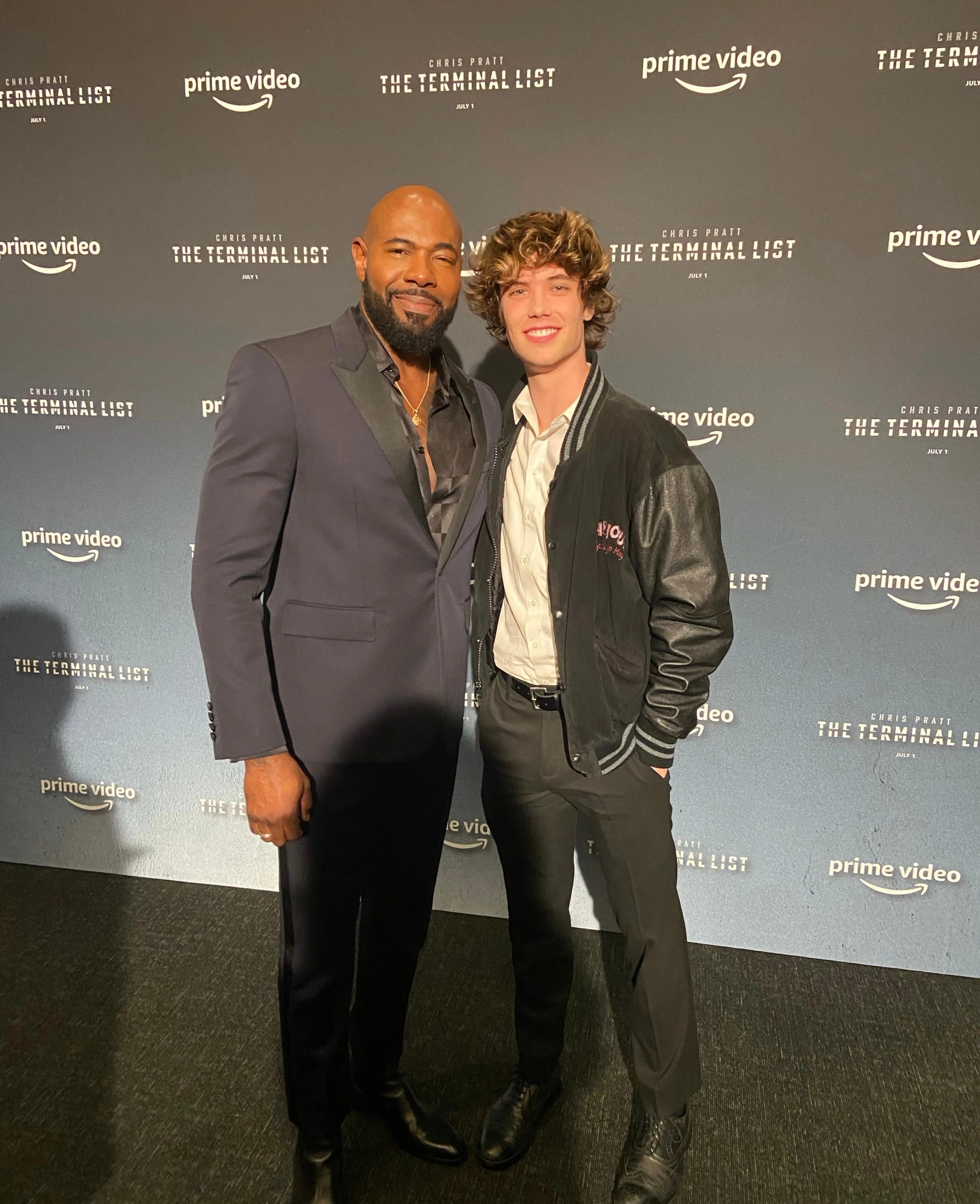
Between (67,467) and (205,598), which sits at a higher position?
(67,467)

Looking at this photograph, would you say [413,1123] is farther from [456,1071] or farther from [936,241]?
[936,241]

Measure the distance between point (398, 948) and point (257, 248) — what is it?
5.96 feet

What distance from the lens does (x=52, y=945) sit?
8.18ft

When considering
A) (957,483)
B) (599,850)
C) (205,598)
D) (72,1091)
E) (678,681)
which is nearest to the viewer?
(205,598)

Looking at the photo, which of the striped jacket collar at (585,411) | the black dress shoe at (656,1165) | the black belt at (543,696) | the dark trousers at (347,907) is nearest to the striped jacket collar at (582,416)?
the striped jacket collar at (585,411)

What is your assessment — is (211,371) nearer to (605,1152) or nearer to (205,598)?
(205,598)

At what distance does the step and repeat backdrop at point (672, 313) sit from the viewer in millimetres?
2031

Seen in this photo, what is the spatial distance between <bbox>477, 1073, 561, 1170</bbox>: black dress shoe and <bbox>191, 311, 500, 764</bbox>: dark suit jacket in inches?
32.9

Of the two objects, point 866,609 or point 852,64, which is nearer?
point 852,64

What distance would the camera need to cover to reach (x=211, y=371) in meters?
2.43

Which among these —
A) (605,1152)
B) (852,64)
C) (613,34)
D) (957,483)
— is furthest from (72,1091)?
(852,64)

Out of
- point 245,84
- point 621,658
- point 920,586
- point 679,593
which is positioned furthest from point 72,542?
point 920,586

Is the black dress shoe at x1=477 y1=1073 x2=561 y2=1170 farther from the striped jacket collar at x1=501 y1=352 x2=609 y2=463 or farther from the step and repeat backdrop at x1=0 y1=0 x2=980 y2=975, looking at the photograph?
the striped jacket collar at x1=501 y1=352 x2=609 y2=463

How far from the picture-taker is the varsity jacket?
1588 mm
